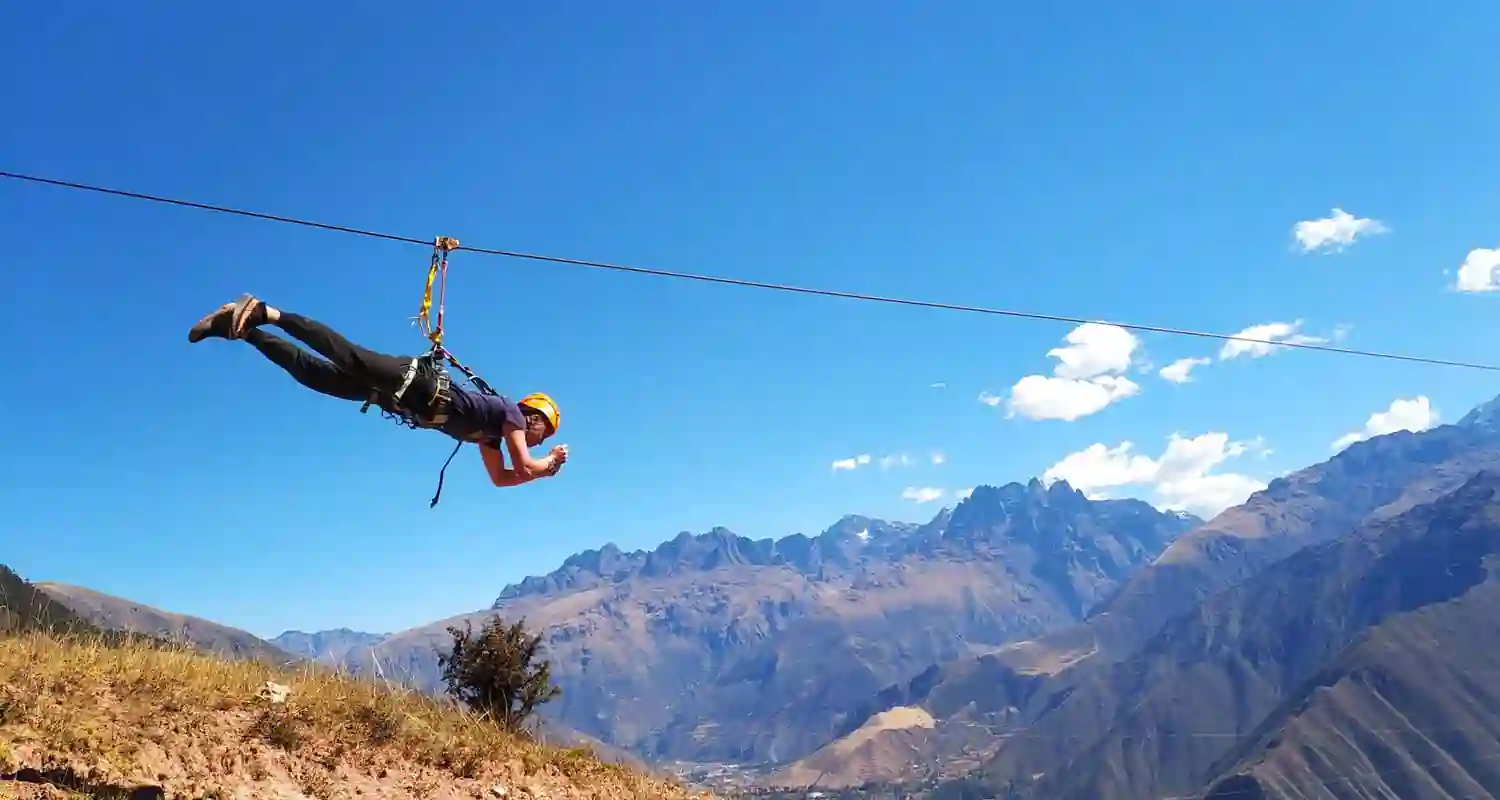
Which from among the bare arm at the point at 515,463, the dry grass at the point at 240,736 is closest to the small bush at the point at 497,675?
the dry grass at the point at 240,736

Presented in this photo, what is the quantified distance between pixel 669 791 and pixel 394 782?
382 cm

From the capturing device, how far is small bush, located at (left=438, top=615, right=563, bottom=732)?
554 inches

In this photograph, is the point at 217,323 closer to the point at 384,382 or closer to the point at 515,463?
the point at 384,382

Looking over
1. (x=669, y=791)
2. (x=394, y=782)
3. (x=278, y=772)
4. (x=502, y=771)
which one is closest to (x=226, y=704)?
(x=278, y=772)

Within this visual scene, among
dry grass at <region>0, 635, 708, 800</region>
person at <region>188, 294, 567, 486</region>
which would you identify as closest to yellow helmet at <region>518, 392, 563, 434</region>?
person at <region>188, 294, 567, 486</region>

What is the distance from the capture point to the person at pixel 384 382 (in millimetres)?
9578

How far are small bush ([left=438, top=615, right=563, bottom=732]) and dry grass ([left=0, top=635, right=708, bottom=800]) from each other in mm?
1397

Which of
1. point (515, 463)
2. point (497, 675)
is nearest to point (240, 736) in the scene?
point (515, 463)

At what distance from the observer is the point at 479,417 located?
1087 cm

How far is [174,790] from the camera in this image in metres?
8.95

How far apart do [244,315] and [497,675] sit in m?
7.30

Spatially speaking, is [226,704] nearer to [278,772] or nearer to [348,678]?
[278,772]

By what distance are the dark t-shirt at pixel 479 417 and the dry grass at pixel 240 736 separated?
3488 mm

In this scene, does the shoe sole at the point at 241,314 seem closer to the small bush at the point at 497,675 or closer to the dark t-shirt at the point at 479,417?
the dark t-shirt at the point at 479,417
